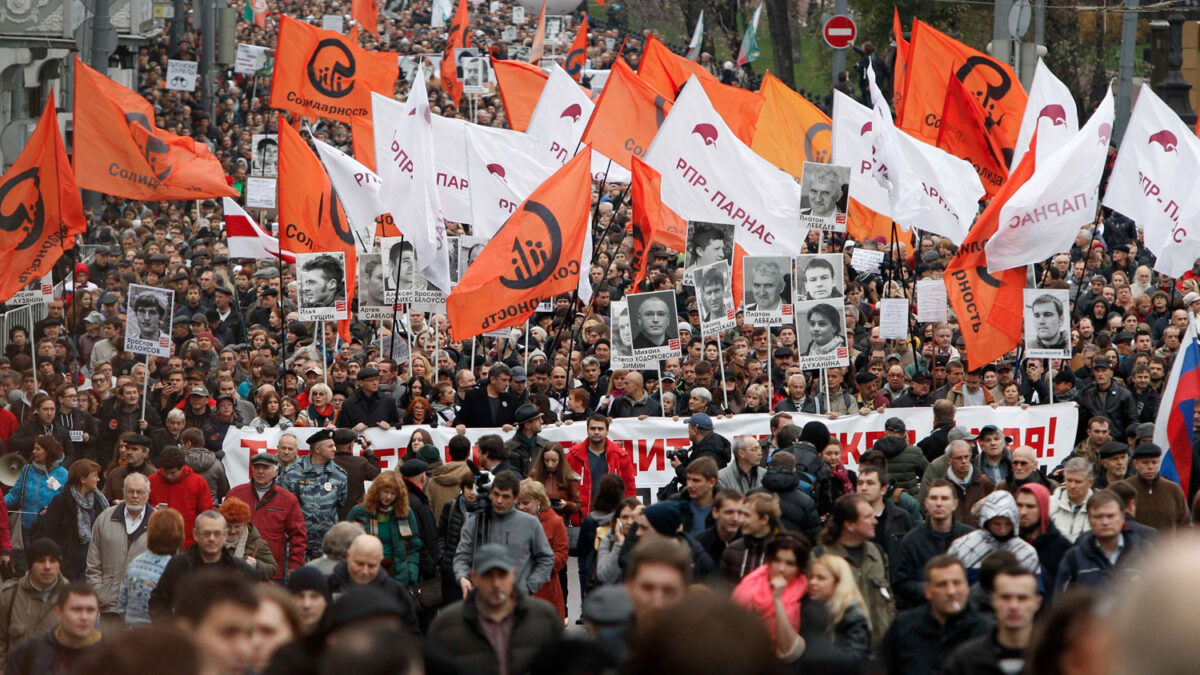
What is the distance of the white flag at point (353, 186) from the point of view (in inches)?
605

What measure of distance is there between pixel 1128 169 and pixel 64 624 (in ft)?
35.6

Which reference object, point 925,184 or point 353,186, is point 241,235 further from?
point 925,184

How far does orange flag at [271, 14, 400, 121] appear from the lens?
19422 mm

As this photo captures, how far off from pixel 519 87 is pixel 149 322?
7.91 meters

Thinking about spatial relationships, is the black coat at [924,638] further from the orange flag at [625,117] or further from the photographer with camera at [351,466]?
the orange flag at [625,117]

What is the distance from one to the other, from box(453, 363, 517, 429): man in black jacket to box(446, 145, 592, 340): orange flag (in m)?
0.62

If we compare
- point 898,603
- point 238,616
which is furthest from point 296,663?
point 898,603

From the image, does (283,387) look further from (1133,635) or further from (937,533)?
(1133,635)

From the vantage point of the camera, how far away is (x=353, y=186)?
15.5m

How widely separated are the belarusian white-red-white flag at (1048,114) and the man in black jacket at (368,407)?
597cm

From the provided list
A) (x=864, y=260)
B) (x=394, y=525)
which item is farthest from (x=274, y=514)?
(x=864, y=260)

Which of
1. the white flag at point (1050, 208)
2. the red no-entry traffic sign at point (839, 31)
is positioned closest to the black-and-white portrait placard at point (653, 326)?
the white flag at point (1050, 208)

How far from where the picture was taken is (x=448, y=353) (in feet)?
54.0

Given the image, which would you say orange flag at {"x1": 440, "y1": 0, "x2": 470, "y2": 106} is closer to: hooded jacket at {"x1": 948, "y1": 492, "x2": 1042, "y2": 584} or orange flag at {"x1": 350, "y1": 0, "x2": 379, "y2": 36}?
orange flag at {"x1": 350, "y1": 0, "x2": 379, "y2": 36}
